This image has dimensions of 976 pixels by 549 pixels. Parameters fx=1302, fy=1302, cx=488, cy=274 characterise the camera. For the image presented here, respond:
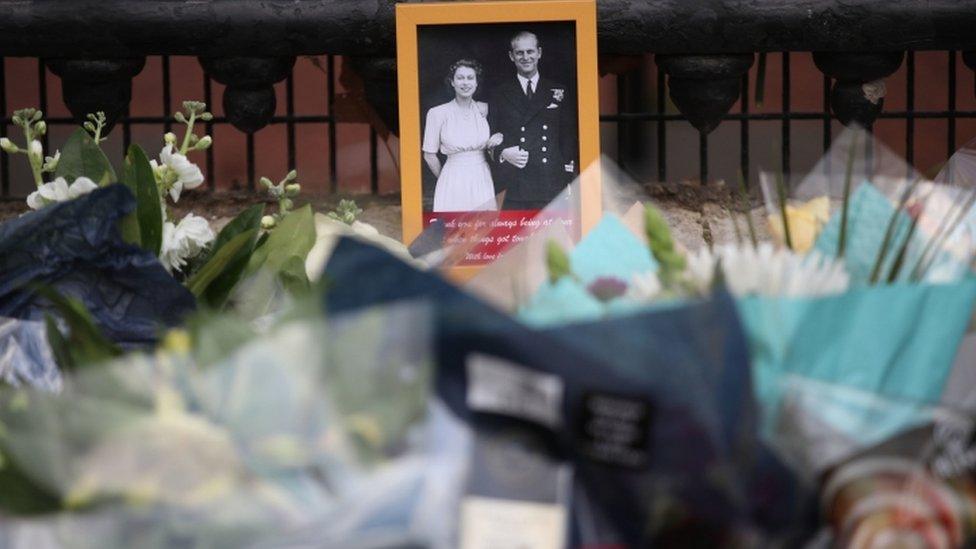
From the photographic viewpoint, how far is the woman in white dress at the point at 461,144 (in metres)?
1.32

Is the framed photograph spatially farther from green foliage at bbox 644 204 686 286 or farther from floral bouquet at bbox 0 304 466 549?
floral bouquet at bbox 0 304 466 549

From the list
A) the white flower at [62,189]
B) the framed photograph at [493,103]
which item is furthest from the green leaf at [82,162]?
the framed photograph at [493,103]

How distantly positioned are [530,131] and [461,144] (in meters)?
0.07

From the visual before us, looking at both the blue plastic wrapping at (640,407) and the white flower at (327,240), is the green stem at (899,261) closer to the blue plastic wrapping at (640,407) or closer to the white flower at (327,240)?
the blue plastic wrapping at (640,407)

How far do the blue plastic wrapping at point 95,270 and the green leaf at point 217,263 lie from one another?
0.26ft

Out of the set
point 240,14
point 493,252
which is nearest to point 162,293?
point 493,252

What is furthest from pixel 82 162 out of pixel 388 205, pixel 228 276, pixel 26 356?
pixel 388 205

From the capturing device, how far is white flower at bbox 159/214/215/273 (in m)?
0.98

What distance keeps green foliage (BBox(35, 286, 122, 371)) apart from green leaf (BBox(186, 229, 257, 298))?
0.25 m

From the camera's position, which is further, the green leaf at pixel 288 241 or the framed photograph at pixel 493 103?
the framed photograph at pixel 493 103


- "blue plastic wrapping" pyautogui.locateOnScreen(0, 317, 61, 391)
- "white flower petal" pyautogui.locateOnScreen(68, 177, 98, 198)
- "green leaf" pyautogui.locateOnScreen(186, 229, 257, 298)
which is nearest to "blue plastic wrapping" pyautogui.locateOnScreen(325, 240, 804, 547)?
"blue plastic wrapping" pyautogui.locateOnScreen(0, 317, 61, 391)

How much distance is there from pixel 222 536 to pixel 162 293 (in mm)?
388

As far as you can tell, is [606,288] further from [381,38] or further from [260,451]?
[381,38]

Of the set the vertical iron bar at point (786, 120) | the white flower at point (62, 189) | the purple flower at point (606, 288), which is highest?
the vertical iron bar at point (786, 120)
